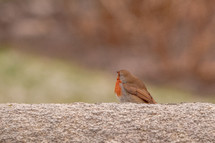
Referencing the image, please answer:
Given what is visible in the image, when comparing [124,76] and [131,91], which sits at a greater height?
[124,76]

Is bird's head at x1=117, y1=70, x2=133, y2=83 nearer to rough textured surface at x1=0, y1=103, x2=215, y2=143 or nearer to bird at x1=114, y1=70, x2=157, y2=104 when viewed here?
bird at x1=114, y1=70, x2=157, y2=104

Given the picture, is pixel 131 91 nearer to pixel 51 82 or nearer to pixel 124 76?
pixel 124 76

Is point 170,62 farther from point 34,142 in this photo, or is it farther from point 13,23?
point 34,142

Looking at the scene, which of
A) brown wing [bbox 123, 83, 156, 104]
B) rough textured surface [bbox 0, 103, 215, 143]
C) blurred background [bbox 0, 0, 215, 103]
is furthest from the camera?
blurred background [bbox 0, 0, 215, 103]

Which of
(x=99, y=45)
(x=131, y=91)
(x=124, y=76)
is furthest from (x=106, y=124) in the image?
(x=99, y=45)

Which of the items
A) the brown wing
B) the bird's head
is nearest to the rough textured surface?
the brown wing

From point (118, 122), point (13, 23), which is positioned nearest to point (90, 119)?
point (118, 122)

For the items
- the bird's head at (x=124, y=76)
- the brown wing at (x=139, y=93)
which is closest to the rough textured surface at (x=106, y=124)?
the brown wing at (x=139, y=93)
